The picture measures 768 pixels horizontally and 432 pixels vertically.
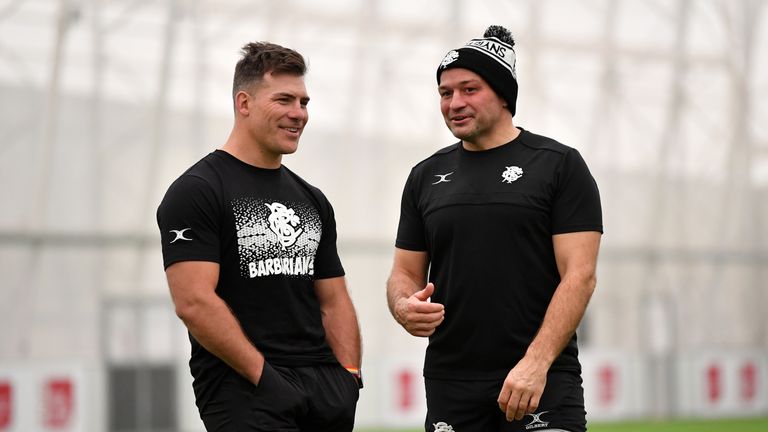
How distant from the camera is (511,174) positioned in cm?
402

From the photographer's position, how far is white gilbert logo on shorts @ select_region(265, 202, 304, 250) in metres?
4.00

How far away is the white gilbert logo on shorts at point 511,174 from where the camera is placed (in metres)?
4.01

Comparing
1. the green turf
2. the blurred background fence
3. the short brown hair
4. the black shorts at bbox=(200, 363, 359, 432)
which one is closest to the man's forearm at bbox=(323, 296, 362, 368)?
the black shorts at bbox=(200, 363, 359, 432)

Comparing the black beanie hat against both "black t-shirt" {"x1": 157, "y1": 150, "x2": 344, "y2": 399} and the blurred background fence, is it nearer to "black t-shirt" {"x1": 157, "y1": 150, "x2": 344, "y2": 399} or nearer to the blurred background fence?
"black t-shirt" {"x1": 157, "y1": 150, "x2": 344, "y2": 399}

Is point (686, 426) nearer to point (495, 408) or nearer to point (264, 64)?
point (495, 408)

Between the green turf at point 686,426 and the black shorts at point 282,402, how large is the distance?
10347 mm

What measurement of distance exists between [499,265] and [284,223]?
25.7 inches

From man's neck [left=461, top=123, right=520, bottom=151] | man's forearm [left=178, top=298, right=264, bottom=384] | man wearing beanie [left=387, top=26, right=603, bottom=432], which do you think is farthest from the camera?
man's neck [left=461, top=123, right=520, bottom=151]

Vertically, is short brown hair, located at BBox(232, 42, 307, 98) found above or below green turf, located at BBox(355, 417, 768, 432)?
above

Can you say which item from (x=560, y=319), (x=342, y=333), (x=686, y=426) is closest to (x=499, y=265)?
(x=560, y=319)

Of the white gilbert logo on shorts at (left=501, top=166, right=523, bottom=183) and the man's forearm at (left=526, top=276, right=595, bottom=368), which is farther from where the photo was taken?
the white gilbert logo on shorts at (left=501, top=166, right=523, bottom=183)

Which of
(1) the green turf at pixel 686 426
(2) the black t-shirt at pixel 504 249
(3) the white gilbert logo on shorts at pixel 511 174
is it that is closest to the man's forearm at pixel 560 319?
(2) the black t-shirt at pixel 504 249

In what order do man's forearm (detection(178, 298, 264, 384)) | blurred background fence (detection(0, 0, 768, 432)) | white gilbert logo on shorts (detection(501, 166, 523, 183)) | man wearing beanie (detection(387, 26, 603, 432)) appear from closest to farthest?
man's forearm (detection(178, 298, 264, 384))
man wearing beanie (detection(387, 26, 603, 432))
white gilbert logo on shorts (detection(501, 166, 523, 183))
blurred background fence (detection(0, 0, 768, 432))

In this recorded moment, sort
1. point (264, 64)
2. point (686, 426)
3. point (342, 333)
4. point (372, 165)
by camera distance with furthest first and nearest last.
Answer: point (372, 165) → point (686, 426) → point (342, 333) → point (264, 64)
